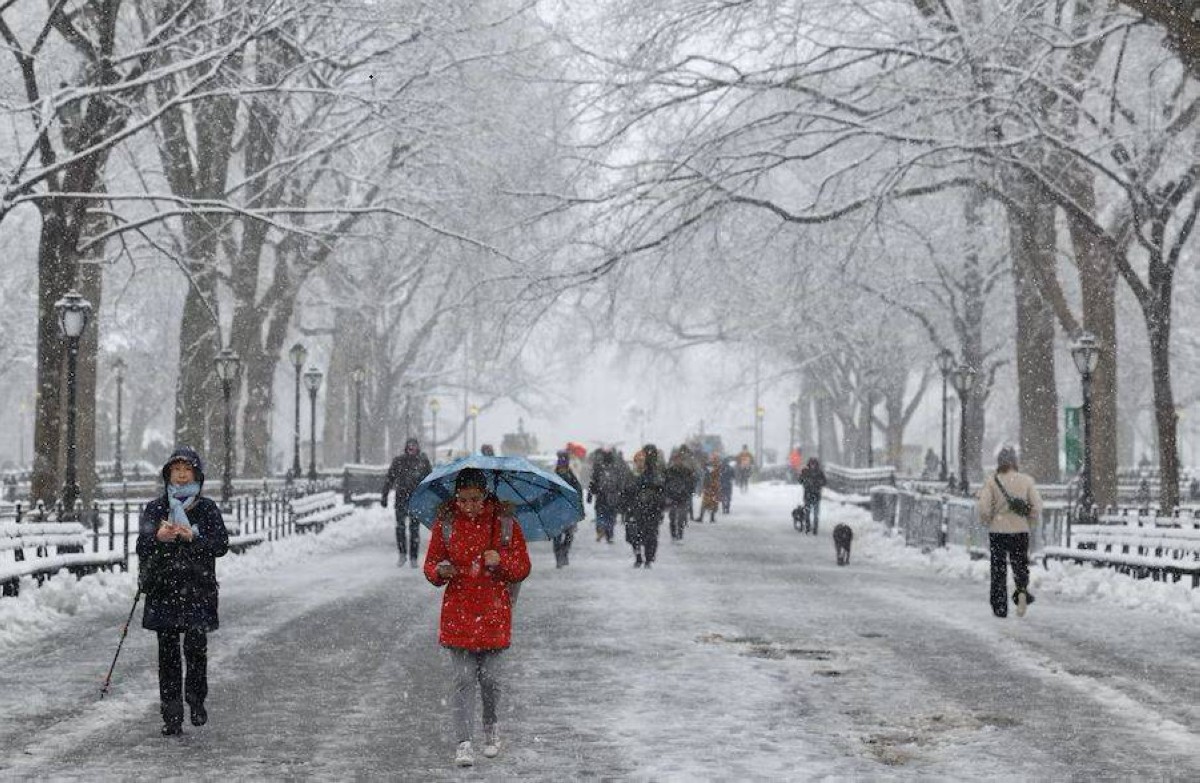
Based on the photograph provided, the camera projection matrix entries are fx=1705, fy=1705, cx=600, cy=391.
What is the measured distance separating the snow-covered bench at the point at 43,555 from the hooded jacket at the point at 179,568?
637 centimetres

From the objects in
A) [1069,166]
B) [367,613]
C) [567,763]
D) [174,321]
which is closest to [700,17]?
[1069,166]

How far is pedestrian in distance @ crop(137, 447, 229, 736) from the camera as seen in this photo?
29.4ft

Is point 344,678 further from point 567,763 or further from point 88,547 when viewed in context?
point 88,547

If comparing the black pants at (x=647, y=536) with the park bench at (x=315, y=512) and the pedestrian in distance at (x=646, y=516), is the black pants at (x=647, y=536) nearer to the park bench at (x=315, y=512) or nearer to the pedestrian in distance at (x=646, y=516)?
the pedestrian in distance at (x=646, y=516)

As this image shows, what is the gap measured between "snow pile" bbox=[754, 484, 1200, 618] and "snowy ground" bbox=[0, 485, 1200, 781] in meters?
0.08

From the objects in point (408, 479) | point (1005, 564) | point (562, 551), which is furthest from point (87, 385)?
point (1005, 564)

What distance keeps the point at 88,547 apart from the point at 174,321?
32753 mm

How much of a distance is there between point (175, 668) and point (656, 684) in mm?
3284

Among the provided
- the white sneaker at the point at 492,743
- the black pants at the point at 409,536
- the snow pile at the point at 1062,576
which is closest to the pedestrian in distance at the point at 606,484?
the snow pile at the point at 1062,576

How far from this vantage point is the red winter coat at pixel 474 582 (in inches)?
324

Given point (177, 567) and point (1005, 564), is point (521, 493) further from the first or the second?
point (1005, 564)

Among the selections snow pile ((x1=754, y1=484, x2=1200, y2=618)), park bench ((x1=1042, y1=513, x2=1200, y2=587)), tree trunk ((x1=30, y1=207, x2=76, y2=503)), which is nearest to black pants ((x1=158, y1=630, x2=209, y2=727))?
snow pile ((x1=754, y1=484, x2=1200, y2=618))

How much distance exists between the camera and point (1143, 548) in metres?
22.0

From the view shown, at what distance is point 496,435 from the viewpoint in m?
148
